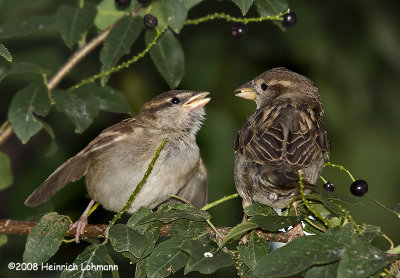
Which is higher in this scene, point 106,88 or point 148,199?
point 106,88

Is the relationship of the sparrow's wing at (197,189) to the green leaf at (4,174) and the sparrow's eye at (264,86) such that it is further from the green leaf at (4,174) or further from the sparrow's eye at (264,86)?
the green leaf at (4,174)

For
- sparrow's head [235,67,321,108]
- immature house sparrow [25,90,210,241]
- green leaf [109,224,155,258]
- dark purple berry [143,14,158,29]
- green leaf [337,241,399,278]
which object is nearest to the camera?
green leaf [337,241,399,278]

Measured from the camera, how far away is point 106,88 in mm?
5379

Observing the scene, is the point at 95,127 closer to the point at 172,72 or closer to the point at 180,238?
the point at 172,72

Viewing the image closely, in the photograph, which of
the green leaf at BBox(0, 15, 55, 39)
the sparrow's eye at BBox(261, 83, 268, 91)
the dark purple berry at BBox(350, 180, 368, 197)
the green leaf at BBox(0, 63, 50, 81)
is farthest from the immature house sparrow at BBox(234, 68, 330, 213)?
the green leaf at BBox(0, 15, 55, 39)

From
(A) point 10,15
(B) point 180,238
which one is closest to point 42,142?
(A) point 10,15

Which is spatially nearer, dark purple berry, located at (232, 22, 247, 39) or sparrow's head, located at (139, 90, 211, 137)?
dark purple berry, located at (232, 22, 247, 39)

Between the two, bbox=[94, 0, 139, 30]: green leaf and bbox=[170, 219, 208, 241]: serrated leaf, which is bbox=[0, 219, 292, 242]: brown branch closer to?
bbox=[170, 219, 208, 241]: serrated leaf

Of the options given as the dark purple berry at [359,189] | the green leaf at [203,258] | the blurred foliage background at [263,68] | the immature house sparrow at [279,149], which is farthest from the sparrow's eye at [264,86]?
the green leaf at [203,258]

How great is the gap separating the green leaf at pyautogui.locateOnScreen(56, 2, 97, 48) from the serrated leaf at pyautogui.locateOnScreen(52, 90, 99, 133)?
0.33m

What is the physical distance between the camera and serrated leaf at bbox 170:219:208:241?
392 cm

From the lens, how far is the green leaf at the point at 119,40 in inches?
195

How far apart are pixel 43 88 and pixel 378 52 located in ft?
10.7

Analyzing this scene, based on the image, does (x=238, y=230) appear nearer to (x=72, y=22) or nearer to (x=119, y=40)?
(x=119, y=40)
